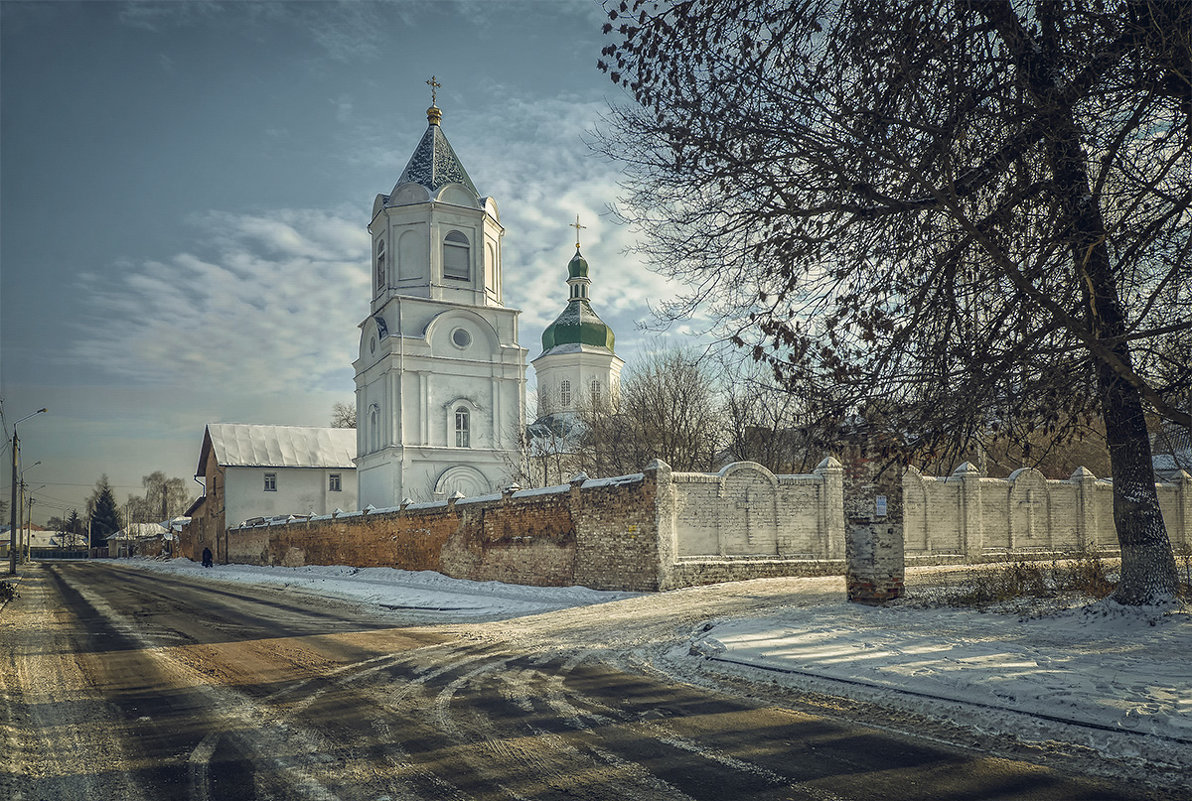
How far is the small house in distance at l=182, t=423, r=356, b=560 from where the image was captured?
54531 millimetres

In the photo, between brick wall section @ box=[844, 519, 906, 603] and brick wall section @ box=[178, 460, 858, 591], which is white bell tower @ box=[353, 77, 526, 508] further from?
brick wall section @ box=[844, 519, 906, 603]

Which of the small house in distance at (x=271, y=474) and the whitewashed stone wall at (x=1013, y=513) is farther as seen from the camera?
the small house in distance at (x=271, y=474)

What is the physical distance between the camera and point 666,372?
32188 mm

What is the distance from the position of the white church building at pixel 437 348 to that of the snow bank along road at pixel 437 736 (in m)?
32.8

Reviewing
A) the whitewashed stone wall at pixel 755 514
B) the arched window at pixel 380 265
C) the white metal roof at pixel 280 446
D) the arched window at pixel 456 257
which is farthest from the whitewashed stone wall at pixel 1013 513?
the white metal roof at pixel 280 446

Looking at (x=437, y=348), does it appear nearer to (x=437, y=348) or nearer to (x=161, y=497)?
(x=437, y=348)

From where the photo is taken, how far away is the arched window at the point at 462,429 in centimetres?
4491

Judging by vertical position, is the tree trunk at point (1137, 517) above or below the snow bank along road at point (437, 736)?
above

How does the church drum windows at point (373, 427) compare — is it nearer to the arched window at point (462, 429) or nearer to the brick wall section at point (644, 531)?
the arched window at point (462, 429)

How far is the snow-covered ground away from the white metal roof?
43.1 metres

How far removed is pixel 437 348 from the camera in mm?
44500

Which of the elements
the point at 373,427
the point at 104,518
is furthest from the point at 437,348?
the point at 104,518

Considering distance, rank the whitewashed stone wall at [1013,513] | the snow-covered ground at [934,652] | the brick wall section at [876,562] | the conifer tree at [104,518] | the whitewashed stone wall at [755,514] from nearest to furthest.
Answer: the snow-covered ground at [934,652] < the brick wall section at [876,562] < the whitewashed stone wall at [755,514] < the whitewashed stone wall at [1013,513] < the conifer tree at [104,518]

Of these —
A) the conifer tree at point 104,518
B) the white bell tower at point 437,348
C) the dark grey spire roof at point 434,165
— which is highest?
the dark grey spire roof at point 434,165
